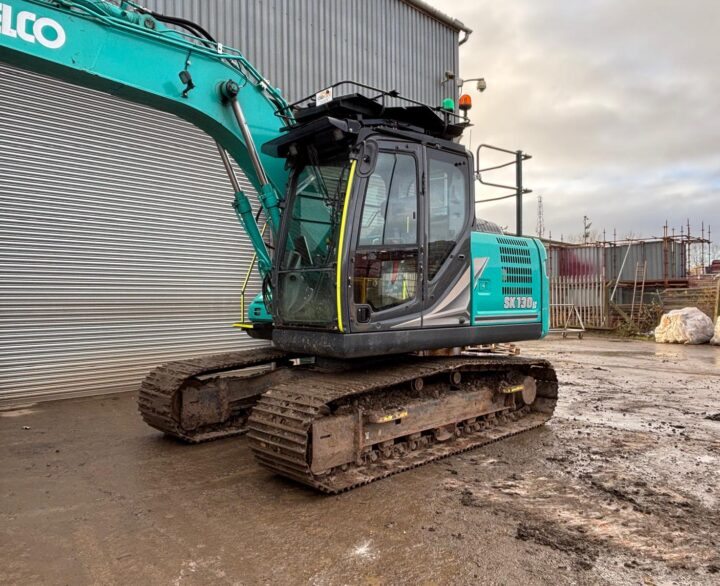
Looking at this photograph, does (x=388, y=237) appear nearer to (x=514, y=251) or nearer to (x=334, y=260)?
(x=334, y=260)

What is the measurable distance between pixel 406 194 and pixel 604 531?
2.95 m

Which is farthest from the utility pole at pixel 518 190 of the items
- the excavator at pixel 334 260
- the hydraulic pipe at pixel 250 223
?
the hydraulic pipe at pixel 250 223

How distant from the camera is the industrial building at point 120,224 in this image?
7.50 meters

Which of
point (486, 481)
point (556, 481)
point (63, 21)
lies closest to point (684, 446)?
point (556, 481)

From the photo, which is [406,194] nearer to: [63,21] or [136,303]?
[63,21]

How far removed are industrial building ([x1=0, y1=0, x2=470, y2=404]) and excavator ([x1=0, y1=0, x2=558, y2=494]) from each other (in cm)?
309

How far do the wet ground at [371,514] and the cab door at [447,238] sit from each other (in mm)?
1451

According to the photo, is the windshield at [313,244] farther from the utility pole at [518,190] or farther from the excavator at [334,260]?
the utility pole at [518,190]

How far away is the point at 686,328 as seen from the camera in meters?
16.7

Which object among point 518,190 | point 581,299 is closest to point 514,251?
point 518,190

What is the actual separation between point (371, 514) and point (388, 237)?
218cm

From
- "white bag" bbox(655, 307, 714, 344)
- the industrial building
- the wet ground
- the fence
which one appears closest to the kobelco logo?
the wet ground

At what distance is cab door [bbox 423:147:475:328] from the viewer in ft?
16.0

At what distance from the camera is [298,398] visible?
4.17 m
